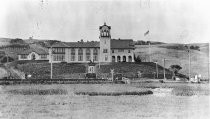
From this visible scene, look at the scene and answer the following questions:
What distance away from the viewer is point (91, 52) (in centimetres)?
9038

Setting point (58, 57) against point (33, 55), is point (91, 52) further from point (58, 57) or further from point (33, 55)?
point (33, 55)

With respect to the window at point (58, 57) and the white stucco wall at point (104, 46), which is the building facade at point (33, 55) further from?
the white stucco wall at point (104, 46)

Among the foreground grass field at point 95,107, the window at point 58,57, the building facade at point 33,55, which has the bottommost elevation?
the foreground grass field at point 95,107

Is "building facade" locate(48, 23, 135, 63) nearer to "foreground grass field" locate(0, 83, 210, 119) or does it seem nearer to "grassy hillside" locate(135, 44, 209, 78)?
"grassy hillside" locate(135, 44, 209, 78)

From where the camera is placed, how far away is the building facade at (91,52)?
8912 centimetres

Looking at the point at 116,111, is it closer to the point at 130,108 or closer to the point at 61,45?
the point at 130,108

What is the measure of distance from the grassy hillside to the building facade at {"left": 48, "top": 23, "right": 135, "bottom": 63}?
13.3 meters

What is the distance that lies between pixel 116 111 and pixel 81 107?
2998 millimetres

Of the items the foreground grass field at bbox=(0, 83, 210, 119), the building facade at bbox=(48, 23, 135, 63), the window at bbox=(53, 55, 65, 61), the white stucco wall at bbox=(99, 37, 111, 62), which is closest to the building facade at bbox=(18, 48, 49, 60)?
the building facade at bbox=(48, 23, 135, 63)

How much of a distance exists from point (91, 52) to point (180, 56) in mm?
38840

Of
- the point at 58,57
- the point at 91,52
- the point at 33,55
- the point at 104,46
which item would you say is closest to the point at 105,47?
the point at 104,46

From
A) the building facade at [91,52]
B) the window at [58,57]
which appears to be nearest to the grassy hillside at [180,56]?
the building facade at [91,52]

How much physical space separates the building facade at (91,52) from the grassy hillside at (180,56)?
13.3 m

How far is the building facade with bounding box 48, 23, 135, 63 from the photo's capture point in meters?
89.1
